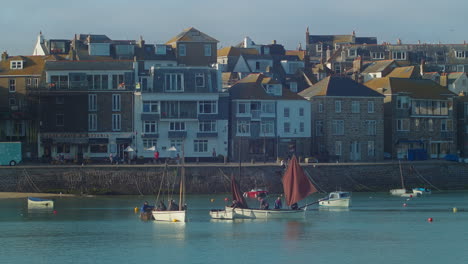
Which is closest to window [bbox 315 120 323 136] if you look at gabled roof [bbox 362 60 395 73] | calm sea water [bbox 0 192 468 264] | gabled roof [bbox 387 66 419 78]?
gabled roof [bbox 387 66 419 78]

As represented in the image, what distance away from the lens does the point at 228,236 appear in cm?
7025

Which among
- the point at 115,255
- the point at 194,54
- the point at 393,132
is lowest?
the point at 115,255

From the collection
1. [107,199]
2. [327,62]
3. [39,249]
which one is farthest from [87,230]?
[327,62]

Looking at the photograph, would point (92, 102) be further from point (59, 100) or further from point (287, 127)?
point (287, 127)

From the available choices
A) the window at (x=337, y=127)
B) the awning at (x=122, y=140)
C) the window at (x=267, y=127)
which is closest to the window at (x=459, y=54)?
the window at (x=337, y=127)

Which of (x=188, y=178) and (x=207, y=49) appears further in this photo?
(x=207, y=49)

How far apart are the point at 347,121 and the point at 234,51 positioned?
114 feet

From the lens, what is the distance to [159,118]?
103625mm

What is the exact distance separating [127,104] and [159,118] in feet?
11.5

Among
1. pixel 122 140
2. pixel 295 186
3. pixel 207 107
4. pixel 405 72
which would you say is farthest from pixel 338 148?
pixel 295 186

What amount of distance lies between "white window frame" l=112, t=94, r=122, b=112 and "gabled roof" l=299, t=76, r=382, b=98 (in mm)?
21740

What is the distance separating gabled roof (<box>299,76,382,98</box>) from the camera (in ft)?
366

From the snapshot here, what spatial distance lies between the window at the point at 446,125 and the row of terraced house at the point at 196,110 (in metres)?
0.11

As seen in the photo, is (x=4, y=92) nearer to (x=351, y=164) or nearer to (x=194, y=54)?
(x=194, y=54)
